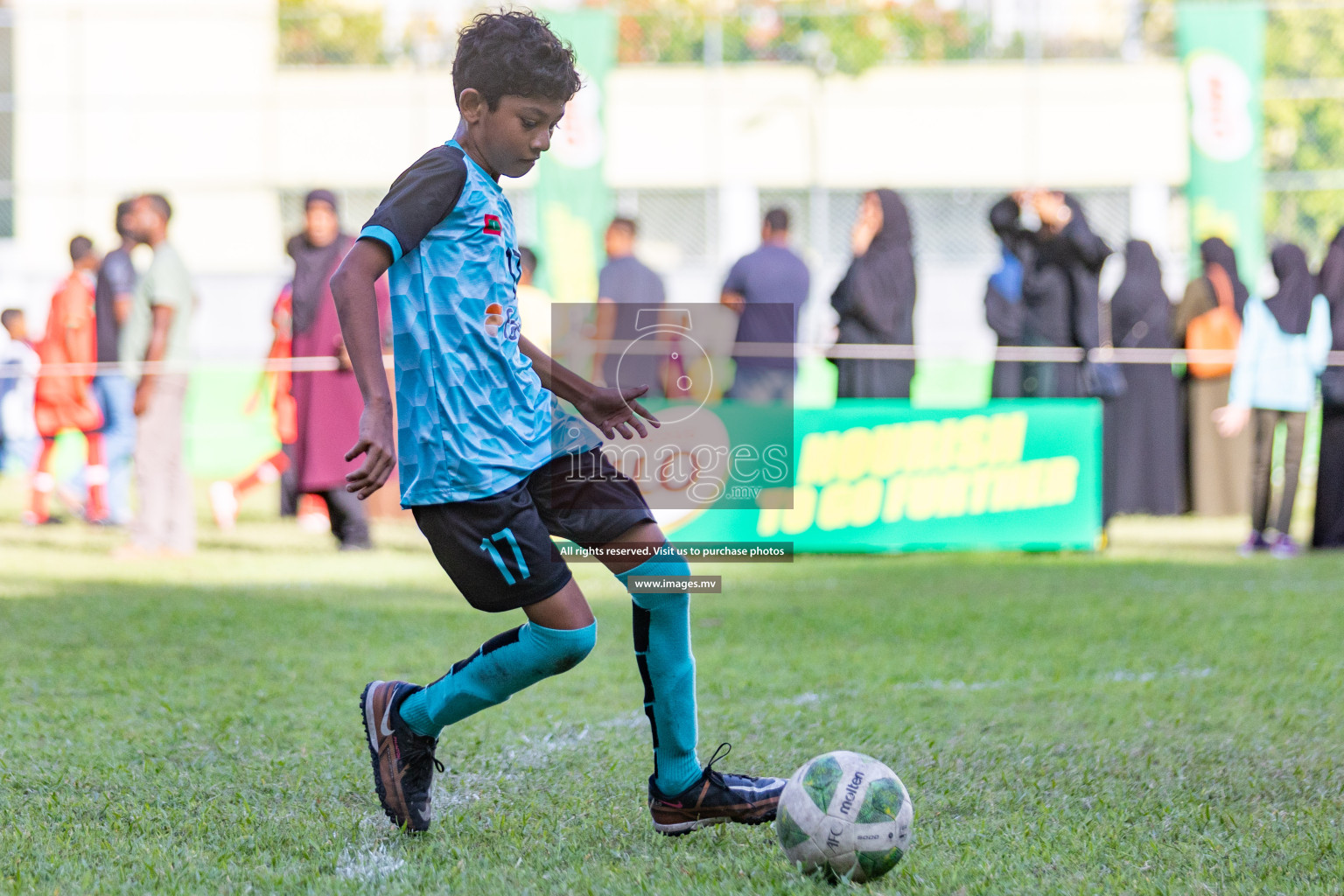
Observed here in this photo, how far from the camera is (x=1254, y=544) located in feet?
34.2

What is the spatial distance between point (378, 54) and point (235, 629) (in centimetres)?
1642

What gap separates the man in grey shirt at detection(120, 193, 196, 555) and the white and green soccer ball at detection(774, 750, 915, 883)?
7215 millimetres

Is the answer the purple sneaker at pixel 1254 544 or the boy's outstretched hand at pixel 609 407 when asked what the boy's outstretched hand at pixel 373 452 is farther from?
the purple sneaker at pixel 1254 544

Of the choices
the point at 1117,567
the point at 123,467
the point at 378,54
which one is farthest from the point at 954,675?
the point at 378,54

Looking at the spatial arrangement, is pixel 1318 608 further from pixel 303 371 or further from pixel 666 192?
pixel 666 192

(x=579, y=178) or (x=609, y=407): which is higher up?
(x=579, y=178)

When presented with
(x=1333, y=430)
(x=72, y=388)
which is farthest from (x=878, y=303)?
(x=72, y=388)

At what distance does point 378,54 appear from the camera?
2189cm

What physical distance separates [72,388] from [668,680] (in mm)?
9391

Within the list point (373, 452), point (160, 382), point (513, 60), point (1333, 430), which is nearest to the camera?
point (373, 452)

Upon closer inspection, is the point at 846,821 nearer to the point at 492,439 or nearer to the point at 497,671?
the point at 497,671

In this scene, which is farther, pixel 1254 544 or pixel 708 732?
pixel 1254 544

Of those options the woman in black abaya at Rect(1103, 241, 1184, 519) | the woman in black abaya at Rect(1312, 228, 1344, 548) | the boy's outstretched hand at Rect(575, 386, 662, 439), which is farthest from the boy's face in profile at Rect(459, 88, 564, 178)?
the woman in black abaya at Rect(1103, 241, 1184, 519)

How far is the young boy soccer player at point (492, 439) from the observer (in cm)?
329
